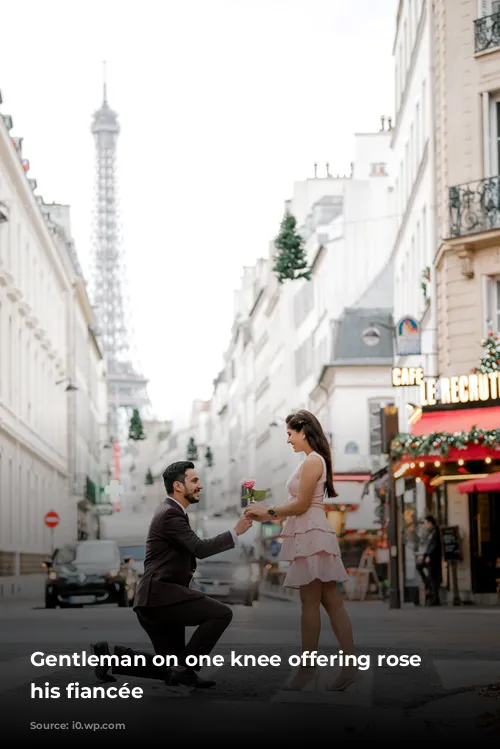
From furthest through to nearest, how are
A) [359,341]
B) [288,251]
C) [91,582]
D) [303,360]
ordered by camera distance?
[303,360]
[359,341]
[91,582]
[288,251]

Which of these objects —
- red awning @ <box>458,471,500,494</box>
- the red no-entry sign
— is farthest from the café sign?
the red no-entry sign

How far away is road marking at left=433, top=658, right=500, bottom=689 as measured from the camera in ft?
37.2

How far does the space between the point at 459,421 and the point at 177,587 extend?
21.3 m

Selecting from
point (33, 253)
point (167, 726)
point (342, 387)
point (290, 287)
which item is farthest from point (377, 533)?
point (167, 726)

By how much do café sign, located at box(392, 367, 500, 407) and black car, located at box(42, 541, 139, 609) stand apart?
7974mm

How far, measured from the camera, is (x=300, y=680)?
1041 cm

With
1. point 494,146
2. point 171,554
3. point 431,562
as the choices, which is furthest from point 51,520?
point 171,554

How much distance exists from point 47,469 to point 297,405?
2058 cm

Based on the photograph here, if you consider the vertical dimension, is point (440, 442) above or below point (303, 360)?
below

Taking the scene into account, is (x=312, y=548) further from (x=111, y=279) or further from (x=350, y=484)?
(x=111, y=279)

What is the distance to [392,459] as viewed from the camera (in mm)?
31188

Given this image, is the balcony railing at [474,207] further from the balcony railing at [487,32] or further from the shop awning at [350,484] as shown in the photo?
the shop awning at [350,484]

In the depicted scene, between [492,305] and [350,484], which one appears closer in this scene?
[492,305]

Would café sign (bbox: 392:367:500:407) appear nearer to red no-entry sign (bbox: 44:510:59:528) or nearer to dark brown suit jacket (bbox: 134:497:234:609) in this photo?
dark brown suit jacket (bbox: 134:497:234:609)
